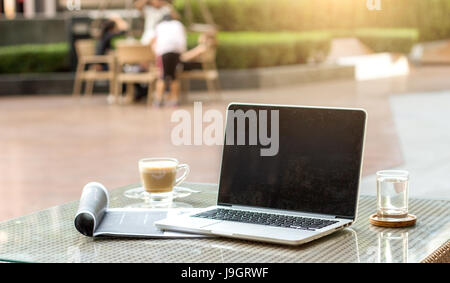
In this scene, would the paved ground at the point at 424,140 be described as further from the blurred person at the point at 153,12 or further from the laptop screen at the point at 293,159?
the blurred person at the point at 153,12

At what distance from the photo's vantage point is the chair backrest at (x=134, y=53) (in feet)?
37.1

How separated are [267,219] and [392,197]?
0.31 metres

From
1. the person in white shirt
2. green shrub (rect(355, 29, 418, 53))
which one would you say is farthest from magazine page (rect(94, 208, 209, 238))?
green shrub (rect(355, 29, 418, 53))

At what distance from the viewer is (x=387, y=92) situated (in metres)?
13.3

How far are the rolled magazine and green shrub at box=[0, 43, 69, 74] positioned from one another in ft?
→ 41.0

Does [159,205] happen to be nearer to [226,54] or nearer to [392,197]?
[392,197]

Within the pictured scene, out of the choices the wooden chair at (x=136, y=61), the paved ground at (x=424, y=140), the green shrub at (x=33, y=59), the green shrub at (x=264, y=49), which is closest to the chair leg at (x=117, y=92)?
the wooden chair at (x=136, y=61)

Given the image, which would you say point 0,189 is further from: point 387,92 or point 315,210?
point 387,92

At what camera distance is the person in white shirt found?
36.5 feet

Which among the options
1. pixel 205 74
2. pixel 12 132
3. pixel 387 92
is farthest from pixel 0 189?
pixel 387 92

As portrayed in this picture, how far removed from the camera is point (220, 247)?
69.9 inches

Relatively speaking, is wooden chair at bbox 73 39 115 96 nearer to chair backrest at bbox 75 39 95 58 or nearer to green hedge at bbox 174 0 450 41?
chair backrest at bbox 75 39 95 58

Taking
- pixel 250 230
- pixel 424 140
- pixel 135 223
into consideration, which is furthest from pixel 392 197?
pixel 424 140
